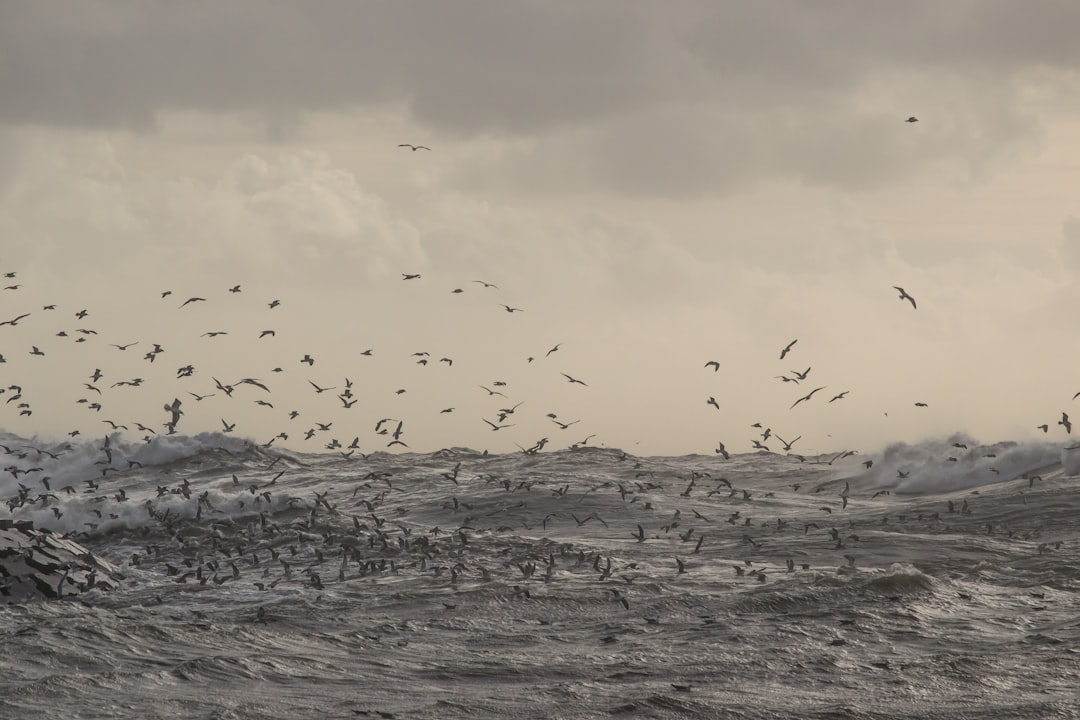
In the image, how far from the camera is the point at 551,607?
56.5 feet

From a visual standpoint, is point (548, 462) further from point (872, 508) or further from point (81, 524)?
point (81, 524)

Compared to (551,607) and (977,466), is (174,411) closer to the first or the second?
(551,607)

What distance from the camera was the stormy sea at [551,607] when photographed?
12047 millimetres

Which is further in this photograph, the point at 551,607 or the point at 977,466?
the point at 977,466

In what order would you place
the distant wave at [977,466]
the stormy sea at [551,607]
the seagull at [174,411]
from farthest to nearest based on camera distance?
1. the distant wave at [977,466]
2. the seagull at [174,411]
3. the stormy sea at [551,607]

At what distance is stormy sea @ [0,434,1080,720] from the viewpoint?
474 inches

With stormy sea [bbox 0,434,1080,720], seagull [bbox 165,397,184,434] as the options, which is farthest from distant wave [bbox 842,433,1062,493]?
seagull [bbox 165,397,184,434]

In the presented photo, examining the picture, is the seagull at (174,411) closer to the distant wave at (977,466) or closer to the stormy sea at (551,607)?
the stormy sea at (551,607)

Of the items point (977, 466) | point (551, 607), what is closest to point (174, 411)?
point (551, 607)

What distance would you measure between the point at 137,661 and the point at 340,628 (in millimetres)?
3151

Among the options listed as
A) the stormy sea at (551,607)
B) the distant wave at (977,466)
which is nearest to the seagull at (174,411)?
the stormy sea at (551,607)

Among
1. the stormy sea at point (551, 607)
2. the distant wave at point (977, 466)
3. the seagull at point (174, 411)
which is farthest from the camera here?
the distant wave at point (977, 466)

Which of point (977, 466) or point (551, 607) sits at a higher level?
point (977, 466)

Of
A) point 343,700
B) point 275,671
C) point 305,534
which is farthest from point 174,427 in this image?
point 343,700
